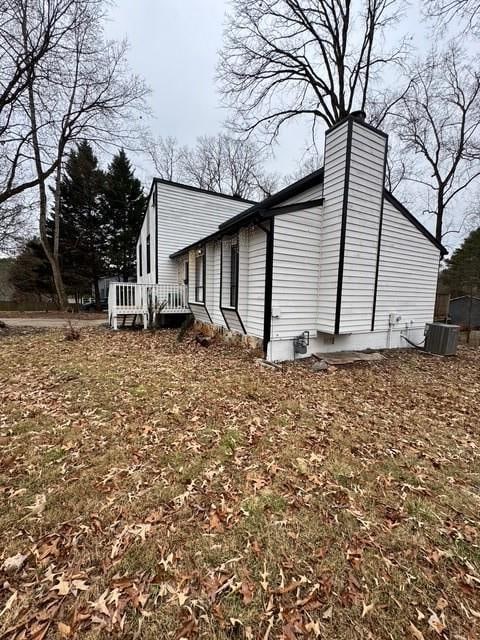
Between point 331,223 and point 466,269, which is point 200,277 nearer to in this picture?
point 331,223

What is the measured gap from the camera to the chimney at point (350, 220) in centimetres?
655

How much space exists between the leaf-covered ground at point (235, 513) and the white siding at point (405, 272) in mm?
3817

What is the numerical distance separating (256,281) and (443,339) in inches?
236

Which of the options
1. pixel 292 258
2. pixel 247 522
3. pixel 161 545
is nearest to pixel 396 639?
pixel 247 522

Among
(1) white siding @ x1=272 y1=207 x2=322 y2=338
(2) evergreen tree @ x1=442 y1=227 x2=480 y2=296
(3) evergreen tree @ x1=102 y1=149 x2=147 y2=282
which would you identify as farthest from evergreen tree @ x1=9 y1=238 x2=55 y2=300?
(2) evergreen tree @ x1=442 y1=227 x2=480 y2=296

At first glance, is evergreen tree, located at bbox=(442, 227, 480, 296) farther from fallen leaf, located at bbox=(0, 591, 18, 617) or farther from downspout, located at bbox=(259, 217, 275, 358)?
fallen leaf, located at bbox=(0, 591, 18, 617)

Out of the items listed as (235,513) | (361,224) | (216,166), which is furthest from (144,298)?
(216,166)

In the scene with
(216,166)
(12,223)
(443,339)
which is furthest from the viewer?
(216,166)

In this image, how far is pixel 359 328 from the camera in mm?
7309

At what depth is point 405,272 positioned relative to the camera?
8.50 m

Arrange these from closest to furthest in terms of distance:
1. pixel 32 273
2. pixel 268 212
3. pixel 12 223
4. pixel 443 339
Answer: pixel 268 212
pixel 443 339
pixel 12 223
pixel 32 273

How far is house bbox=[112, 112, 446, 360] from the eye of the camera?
6586mm

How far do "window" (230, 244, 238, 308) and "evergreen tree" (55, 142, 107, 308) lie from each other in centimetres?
2019

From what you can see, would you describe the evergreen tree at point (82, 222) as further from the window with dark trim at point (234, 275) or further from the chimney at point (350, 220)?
the chimney at point (350, 220)
